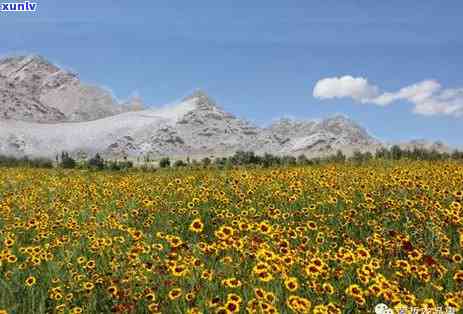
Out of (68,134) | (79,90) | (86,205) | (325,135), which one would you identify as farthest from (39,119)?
(86,205)

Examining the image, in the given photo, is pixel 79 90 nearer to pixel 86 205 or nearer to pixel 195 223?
pixel 86 205

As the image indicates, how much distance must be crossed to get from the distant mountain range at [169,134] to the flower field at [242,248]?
19433 mm

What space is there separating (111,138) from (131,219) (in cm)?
2693

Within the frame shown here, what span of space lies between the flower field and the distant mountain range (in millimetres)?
19433

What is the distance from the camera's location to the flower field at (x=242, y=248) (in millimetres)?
5070

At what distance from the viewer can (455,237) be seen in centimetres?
809

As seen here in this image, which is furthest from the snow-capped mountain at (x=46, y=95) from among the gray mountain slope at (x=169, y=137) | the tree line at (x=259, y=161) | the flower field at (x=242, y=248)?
the flower field at (x=242, y=248)

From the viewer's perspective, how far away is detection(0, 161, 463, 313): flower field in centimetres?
507

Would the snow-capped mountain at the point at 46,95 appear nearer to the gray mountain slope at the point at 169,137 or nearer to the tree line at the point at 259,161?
the gray mountain slope at the point at 169,137

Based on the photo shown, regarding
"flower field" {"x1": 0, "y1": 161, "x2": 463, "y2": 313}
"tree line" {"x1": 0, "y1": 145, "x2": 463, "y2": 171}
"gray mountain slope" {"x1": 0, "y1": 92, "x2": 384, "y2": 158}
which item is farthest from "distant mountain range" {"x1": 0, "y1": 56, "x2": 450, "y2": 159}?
"flower field" {"x1": 0, "y1": 161, "x2": 463, "y2": 313}

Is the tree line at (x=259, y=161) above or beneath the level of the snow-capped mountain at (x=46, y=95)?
beneath

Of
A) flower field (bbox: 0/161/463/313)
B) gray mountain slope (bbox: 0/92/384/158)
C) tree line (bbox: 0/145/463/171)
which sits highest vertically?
gray mountain slope (bbox: 0/92/384/158)

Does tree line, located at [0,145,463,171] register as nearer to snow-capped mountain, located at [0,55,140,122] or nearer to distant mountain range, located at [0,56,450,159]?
distant mountain range, located at [0,56,450,159]

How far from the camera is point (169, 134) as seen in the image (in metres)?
35.4
